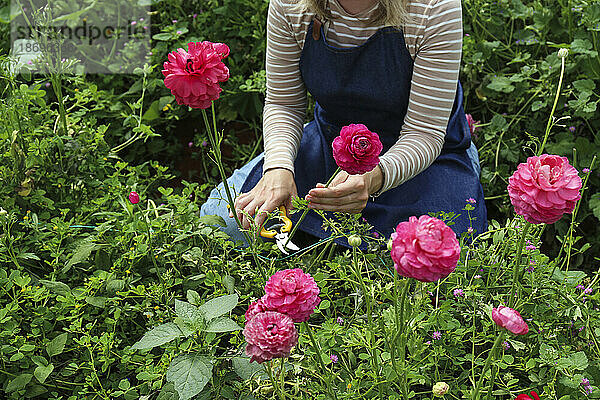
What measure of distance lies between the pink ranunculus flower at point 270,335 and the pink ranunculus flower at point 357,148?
Answer: 26 centimetres

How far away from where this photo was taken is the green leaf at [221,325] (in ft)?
3.04

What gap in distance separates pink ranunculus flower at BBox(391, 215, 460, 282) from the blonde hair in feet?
2.41

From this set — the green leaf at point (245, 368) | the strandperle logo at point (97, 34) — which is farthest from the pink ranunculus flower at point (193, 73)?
the strandperle logo at point (97, 34)

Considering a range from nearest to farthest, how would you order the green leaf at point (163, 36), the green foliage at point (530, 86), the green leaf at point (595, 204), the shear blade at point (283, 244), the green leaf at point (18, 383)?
the green leaf at point (18, 383) → the shear blade at point (283, 244) → the green leaf at point (595, 204) → the green foliage at point (530, 86) → the green leaf at point (163, 36)

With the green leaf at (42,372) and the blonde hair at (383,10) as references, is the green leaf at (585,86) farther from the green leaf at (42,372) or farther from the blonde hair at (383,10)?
the green leaf at (42,372)

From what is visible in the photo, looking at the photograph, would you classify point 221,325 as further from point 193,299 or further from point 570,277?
point 570,277

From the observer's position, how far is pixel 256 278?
124 cm

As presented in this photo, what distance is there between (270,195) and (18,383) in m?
0.58

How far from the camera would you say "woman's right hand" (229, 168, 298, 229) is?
4.28 ft

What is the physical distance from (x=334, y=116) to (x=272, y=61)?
0.20m

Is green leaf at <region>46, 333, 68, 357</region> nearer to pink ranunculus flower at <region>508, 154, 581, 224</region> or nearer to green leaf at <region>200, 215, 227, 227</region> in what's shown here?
green leaf at <region>200, 215, 227, 227</region>

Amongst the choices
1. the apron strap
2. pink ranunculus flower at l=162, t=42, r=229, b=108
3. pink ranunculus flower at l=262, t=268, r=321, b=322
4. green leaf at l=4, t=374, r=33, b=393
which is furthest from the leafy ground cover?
the apron strap

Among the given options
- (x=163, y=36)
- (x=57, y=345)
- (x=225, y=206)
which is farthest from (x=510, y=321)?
(x=163, y=36)

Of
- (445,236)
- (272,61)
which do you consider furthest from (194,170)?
(445,236)
